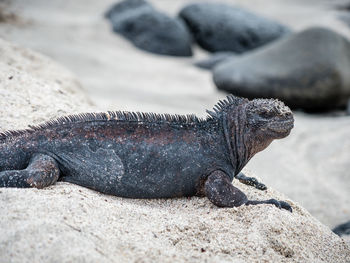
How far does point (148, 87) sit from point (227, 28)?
13.6 ft

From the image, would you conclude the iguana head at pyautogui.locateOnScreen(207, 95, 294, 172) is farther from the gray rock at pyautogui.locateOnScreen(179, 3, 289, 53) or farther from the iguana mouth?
the gray rock at pyautogui.locateOnScreen(179, 3, 289, 53)

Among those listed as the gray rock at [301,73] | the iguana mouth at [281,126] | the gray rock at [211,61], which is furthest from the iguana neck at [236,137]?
the gray rock at [211,61]

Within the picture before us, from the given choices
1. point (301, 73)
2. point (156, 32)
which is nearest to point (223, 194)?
point (301, 73)

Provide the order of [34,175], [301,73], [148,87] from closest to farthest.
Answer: [34,175]
[301,73]
[148,87]

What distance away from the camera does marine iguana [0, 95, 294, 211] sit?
313cm

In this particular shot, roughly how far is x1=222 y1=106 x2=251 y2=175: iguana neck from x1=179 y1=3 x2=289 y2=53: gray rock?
346 inches

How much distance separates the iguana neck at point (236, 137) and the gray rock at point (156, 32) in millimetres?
7891

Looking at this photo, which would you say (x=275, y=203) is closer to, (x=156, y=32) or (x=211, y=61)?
(x=211, y=61)

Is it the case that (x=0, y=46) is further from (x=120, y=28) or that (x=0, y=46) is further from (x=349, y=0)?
(x=349, y=0)

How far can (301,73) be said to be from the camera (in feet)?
26.6

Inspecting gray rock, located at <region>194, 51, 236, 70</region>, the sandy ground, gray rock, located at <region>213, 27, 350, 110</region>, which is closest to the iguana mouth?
the sandy ground

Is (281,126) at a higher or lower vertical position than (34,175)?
higher

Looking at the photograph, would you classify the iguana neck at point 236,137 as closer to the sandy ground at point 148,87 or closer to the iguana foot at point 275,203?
the iguana foot at point 275,203

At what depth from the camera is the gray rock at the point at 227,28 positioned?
11.8 meters
